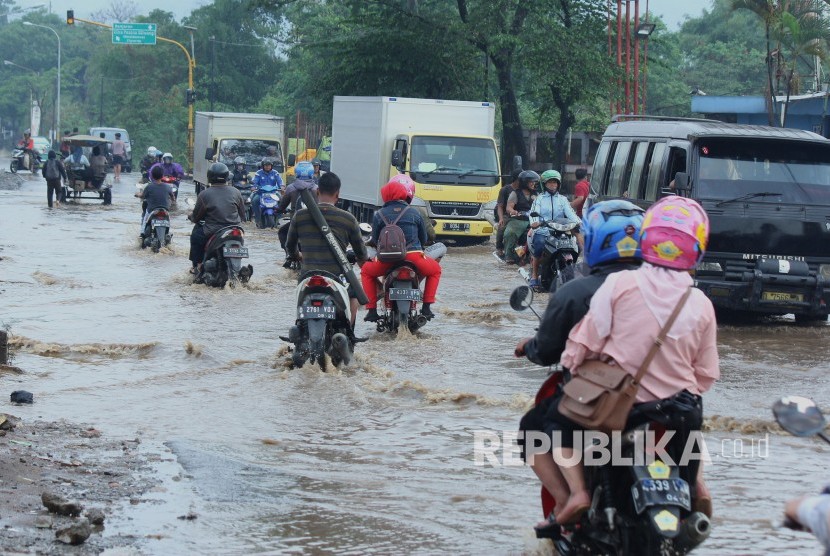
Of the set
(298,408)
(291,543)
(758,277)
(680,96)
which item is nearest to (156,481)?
(291,543)

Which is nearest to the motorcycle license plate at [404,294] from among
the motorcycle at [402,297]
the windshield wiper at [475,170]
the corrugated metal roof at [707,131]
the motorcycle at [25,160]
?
the motorcycle at [402,297]

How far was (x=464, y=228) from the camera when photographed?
78.7 feet

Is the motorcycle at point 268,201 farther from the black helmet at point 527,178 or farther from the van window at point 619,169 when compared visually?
the van window at point 619,169

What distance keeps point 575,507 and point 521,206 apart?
44.8ft

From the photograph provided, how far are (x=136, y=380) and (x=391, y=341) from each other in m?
2.85

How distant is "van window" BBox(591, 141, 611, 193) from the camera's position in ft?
52.5

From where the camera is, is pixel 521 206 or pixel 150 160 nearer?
pixel 521 206

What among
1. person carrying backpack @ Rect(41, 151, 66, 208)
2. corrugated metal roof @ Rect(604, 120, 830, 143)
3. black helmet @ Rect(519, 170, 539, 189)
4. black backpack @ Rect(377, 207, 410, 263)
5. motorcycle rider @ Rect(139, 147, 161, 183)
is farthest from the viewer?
motorcycle rider @ Rect(139, 147, 161, 183)

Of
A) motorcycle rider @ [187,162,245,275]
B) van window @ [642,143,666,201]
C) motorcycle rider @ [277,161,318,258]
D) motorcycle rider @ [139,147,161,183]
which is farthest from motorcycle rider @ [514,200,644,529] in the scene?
motorcycle rider @ [139,147,161,183]

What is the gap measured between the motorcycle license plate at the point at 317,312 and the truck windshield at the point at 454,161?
13.9 metres

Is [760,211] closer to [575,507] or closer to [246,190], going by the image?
[575,507]

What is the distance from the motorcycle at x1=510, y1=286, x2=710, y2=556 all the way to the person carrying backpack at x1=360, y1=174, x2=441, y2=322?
7161 mm

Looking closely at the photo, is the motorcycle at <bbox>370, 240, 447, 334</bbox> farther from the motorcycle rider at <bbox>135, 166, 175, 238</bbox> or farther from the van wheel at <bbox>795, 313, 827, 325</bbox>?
the motorcycle rider at <bbox>135, 166, 175, 238</bbox>

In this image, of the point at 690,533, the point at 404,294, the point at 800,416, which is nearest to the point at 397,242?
the point at 404,294
